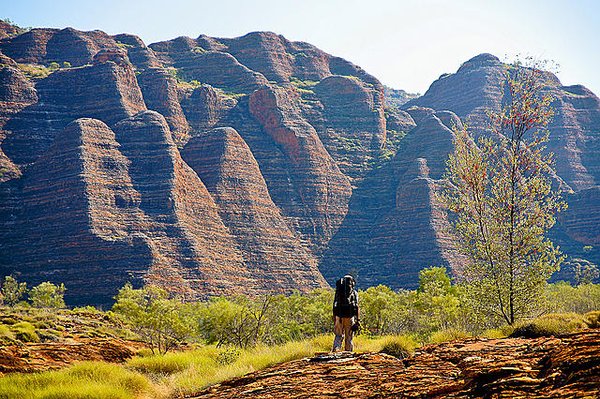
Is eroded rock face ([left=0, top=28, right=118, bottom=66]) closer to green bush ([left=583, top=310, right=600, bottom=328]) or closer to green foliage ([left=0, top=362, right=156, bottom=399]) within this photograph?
green foliage ([left=0, top=362, right=156, bottom=399])

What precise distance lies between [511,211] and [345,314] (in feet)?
27.4

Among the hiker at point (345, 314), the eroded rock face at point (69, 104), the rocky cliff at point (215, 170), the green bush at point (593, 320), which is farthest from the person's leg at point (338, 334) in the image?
the eroded rock face at point (69, 104)

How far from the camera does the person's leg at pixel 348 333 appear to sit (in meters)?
11.4

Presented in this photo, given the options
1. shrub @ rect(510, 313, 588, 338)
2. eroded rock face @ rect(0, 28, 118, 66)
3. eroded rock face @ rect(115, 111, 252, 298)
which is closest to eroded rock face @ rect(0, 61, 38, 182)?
eroded rock face @ rect(115, 111, 252, 298)

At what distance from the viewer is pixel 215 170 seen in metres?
117

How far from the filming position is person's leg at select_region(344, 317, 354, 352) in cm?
1141

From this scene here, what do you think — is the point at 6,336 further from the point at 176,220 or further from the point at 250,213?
the point at 250,213

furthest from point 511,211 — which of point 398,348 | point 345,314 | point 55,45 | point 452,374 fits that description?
point 55,45

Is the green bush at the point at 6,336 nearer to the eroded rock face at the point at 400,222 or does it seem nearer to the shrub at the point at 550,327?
the shrub at the point at 550,327

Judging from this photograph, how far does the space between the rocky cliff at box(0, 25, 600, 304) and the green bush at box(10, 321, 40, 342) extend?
55.4m

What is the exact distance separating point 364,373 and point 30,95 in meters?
126

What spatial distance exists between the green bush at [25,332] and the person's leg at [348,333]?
17.5 m

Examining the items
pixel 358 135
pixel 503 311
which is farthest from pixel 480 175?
pixel 358 135

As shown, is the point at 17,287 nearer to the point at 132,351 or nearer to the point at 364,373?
the point at 132,351
